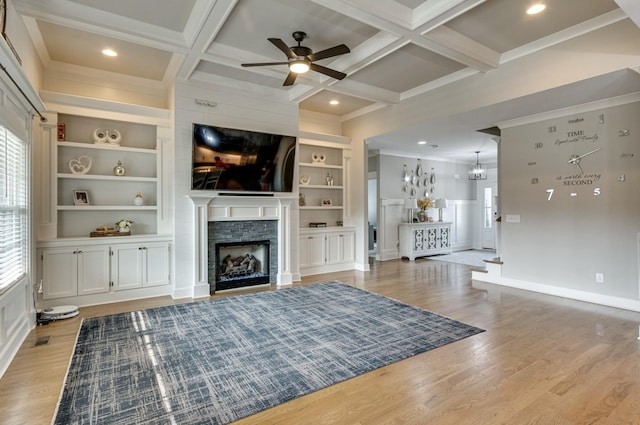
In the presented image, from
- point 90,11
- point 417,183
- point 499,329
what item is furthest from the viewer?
point 417,183

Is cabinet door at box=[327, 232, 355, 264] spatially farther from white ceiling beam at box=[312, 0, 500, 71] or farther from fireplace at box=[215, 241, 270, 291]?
white ceiling beam at box=[312, 0, 500, 71]

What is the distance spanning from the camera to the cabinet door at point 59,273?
4199 mm

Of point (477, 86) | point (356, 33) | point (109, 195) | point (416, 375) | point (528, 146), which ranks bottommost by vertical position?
point (416, 375)

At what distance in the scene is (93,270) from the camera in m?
4.48

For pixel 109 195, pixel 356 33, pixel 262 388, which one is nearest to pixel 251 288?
pixel 109 195

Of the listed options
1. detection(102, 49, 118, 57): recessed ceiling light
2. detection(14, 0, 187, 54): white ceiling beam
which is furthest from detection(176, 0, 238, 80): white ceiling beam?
detection(102, 49, 118, 57): recessed ceiling light

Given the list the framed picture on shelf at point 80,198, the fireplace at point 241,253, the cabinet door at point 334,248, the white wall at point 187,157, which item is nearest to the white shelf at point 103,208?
the framed picture on shelf at point 80,198

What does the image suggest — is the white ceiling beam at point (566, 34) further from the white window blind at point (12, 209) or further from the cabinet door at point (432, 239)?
the white window blind at point (12, 209)

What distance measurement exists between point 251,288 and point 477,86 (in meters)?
4.58

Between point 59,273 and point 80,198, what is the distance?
3.44ft

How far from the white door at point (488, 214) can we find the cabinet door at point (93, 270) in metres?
Result: 9.96

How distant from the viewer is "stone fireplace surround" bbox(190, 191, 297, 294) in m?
4.98

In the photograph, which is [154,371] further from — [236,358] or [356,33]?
[356,33]

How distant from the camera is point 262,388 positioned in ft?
8.05
